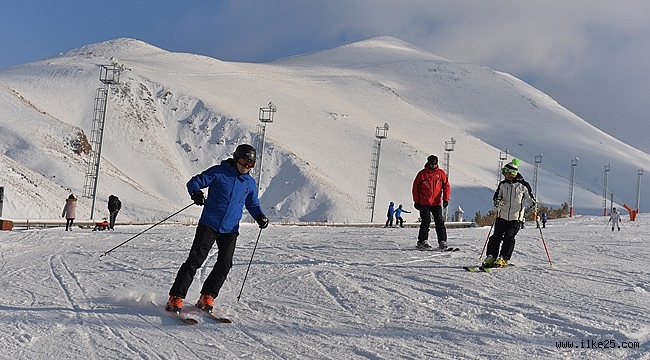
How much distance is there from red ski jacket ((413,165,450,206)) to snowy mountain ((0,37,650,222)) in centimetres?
3229

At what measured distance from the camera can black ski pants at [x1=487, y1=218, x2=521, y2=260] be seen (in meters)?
10.5

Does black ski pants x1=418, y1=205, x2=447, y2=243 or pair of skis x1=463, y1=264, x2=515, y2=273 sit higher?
black ski pants x1=418, y1=205, x2=447, y2=243

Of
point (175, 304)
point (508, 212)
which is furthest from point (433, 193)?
point (175, 304)

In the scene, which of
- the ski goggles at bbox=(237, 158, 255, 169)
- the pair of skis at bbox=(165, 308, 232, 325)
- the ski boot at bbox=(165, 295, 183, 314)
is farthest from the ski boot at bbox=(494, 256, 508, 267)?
the ski boot at bbox=(165, 295, 183, 314)

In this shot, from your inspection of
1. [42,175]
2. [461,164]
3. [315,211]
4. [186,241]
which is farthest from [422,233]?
[461,164]

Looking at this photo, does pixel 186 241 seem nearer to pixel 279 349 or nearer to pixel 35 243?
pixel 35 243

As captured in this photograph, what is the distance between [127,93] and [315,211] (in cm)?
3362

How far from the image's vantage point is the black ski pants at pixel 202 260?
6.86 meters

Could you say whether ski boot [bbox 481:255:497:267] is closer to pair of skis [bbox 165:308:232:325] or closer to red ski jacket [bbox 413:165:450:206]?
red ski jacket [bbox 413:165:450:206]

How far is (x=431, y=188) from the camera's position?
43.4 ft

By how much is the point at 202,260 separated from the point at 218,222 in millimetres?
450

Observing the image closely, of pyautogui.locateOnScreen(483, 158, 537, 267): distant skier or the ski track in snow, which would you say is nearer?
the ski track in snow

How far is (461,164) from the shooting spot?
114438 millimetres

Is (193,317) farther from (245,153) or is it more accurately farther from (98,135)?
(98,135)
